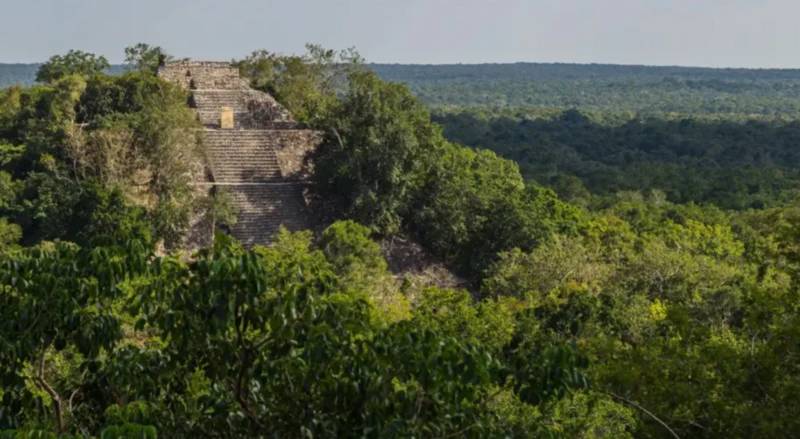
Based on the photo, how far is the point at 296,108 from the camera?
23.6 m

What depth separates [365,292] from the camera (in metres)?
15.3

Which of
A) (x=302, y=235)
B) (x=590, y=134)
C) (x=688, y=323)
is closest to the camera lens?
(x=688, y=323)

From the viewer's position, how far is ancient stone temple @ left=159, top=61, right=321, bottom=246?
18703mm

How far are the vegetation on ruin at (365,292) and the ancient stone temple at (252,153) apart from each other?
0.54 meters

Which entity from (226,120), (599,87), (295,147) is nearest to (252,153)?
(295,147)

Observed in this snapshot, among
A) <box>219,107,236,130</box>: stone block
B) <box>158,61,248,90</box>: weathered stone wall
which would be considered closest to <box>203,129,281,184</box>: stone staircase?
<box>219,107,236,130</box>: stone block

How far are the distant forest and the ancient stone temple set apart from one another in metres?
77.8

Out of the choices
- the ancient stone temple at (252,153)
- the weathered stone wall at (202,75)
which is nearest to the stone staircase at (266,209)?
the ancient stone temple at (252,153)

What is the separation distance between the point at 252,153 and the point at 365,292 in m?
5.70

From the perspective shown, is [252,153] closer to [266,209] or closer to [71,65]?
[266,209]

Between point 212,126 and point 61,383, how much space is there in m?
15.8

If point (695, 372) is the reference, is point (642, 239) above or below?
below

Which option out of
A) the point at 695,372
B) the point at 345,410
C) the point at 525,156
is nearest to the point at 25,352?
the point at 345,410

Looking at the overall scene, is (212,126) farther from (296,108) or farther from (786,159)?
(786,159)
